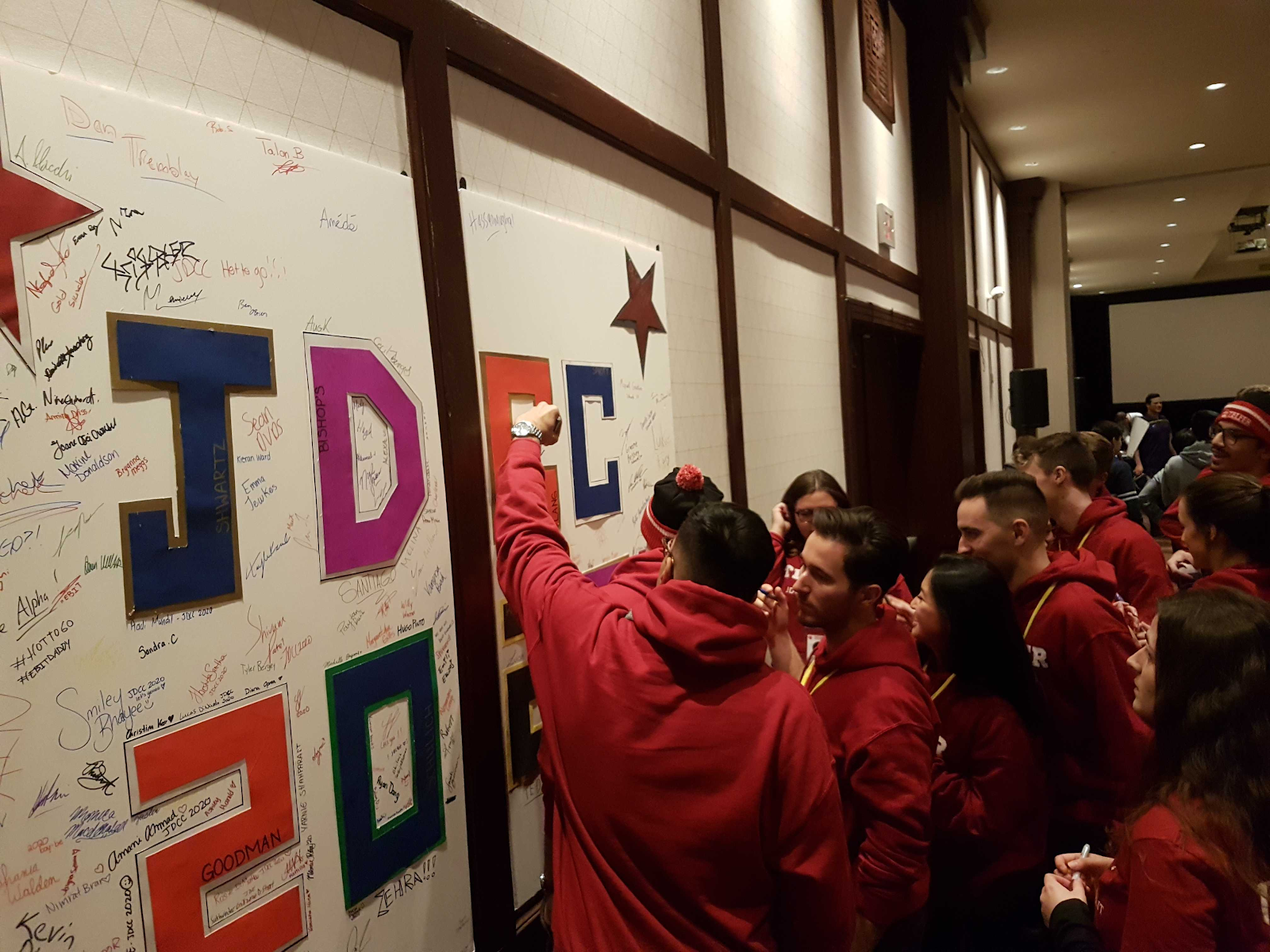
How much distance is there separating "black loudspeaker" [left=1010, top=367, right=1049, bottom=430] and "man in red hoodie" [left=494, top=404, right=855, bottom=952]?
27.0 feet

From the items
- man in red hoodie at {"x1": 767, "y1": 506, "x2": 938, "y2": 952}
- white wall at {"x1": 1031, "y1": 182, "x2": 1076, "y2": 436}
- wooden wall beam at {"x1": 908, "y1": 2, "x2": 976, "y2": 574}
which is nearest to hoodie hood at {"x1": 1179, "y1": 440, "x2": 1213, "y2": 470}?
wooden wall beam at {"x1": 908, "y1": 2, "x2": 976, "y2": 574}

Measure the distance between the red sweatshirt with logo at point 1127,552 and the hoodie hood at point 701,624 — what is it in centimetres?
200

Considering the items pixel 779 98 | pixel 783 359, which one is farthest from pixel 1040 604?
pixel 779 98

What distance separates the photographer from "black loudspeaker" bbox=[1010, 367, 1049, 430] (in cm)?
866

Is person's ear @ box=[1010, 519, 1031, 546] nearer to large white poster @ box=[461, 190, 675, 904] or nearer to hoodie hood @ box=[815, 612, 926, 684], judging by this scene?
hoodie hood @ box=[815, 612, 926, 684]

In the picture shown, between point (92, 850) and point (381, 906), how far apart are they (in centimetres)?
54

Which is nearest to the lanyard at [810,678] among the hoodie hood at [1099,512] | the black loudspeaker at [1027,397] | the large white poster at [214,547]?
the large white poster at [214,547]

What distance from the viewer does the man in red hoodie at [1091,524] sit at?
112 inches

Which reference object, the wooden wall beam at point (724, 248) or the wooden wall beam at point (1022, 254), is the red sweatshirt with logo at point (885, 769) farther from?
the wooden wall beam at point (1022, 254)

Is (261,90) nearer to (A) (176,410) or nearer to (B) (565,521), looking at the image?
(A) (176,410)

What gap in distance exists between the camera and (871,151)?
15.3 ft

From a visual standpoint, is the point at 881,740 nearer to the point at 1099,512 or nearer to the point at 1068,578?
the point at 1068,578

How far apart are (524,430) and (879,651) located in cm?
81

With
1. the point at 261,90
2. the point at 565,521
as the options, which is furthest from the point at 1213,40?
the point at 261,90
